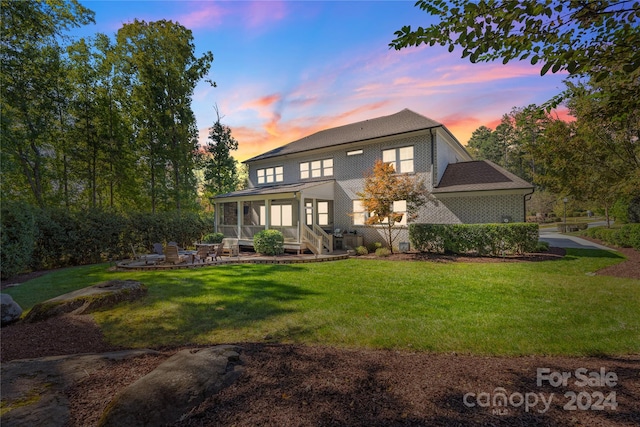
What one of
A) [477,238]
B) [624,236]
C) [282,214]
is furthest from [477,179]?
[282,214]

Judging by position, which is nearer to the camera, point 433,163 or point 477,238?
point 477,238

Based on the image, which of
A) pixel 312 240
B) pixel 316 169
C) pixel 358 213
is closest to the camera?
pixel 312 240

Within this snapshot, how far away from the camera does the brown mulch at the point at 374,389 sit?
2.21 metres

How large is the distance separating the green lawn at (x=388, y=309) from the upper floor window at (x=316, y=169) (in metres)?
10.7

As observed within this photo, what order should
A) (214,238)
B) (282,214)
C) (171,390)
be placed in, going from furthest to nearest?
(282,214)
(214,238)
(171,390)

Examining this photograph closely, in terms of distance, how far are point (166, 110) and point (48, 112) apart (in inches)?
286

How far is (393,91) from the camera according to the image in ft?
31.2

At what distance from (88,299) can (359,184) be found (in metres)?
14.7

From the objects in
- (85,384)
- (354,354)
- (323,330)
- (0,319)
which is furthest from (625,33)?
(0,319)

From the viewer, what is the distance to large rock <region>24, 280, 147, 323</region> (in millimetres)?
5473

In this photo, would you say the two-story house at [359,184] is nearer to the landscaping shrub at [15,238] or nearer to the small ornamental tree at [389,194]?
the small ornamental tree at [389,194]

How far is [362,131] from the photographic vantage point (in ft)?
63.0

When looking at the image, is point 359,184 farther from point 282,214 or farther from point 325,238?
point 282,214

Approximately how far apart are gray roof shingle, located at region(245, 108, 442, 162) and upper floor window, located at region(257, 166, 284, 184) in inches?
43.5
